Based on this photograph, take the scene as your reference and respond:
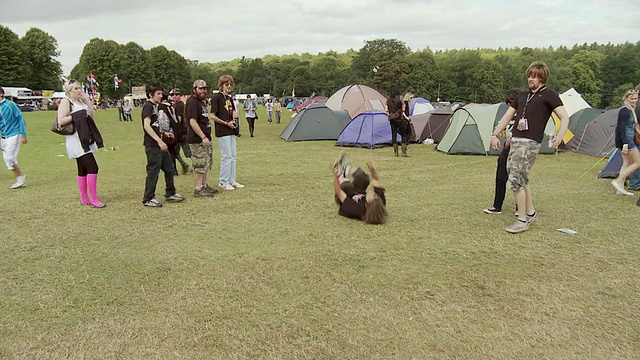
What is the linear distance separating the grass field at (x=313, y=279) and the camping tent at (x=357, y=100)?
603 inches

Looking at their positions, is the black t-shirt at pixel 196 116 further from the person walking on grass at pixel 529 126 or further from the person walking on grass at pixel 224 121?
the person walking on grass at pixel 529 126

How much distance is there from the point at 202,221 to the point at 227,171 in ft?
6.76

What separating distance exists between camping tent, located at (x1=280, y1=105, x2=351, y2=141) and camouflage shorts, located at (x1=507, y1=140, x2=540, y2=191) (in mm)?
11975

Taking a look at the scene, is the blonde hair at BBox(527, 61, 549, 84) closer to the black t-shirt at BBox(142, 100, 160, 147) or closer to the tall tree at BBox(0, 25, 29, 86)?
the black t-shirt at BBox(142, 100, 160, 147)

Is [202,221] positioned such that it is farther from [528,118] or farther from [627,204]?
[627,204]

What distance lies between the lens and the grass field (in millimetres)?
3037

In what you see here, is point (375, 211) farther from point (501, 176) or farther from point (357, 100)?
point (357, 100)

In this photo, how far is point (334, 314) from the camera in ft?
11.2

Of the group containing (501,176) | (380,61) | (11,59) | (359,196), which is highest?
(380,61)

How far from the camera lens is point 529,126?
503 cm

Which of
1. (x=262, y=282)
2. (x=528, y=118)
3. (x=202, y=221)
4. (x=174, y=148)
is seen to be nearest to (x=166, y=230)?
(x=202, y=221)

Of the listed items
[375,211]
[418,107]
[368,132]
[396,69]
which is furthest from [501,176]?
[396,69]

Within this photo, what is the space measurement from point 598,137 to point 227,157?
10.1 m

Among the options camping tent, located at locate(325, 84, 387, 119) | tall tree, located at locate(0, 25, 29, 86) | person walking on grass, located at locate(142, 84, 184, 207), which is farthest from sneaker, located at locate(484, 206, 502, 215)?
tall tree, located at locate(0, 25, 29, 86)
